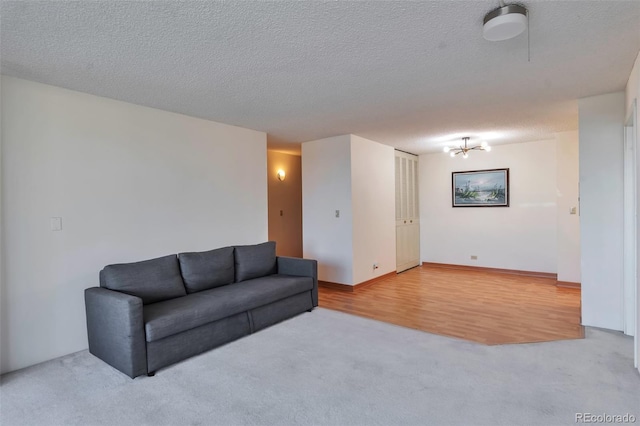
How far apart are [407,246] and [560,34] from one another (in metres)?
5.03

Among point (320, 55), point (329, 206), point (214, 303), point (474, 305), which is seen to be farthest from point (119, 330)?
point (474, 305)

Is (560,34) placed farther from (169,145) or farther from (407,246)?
(407,246)

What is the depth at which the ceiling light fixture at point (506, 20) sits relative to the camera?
1.80 metres

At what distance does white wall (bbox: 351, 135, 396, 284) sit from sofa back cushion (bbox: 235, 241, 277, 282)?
1.42m

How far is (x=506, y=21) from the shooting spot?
181 cm

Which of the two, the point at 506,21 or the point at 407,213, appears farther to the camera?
the point at 407,213

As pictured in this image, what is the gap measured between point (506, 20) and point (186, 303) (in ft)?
10.3

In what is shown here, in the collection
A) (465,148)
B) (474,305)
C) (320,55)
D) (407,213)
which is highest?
(320,55)

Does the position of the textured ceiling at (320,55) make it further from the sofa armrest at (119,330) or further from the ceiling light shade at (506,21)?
the sofa armrest at (119,330)

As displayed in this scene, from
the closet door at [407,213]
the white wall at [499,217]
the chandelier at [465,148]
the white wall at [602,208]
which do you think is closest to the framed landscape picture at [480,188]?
the white wall at [499,217]

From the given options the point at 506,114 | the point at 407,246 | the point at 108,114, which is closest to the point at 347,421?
the point at 108,114

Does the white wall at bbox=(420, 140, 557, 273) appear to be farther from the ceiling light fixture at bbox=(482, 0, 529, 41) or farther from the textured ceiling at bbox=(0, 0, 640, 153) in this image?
the ceiling light fixture at bbox=(482, 0, 529, 41)

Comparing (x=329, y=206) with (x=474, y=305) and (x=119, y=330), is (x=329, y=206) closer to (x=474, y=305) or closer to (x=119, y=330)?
(x=474, y=305)

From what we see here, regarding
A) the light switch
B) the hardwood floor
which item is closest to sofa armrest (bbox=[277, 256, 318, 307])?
the hardwood floor
